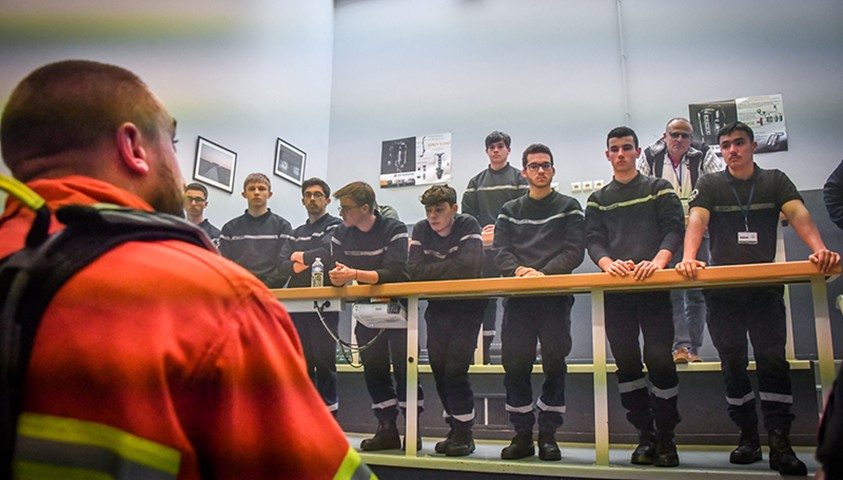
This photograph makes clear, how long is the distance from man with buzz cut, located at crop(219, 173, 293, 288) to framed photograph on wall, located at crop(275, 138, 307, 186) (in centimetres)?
195

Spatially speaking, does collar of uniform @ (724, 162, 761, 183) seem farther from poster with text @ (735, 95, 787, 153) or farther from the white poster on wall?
the white poster on wall

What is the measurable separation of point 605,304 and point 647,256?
0.97 feet

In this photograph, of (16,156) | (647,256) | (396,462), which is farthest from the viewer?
(647,256)

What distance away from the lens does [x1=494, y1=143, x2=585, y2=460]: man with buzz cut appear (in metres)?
2.80

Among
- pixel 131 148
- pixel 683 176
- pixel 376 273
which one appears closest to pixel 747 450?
pixel 376 273

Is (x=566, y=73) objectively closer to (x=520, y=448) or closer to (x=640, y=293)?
(x=640, y=293)

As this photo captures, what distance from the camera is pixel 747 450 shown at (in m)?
2.55

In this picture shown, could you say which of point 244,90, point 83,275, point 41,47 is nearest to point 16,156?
point 83,275

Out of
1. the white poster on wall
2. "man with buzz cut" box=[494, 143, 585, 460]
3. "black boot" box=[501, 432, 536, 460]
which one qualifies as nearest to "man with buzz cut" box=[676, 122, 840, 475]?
"man with buzz cut" box=[494, 143, 585, 460]

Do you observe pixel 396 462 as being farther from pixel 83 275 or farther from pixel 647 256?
pixel 83 275

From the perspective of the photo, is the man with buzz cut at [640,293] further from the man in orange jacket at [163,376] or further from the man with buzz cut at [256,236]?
the man in orange jacket at [163,376]

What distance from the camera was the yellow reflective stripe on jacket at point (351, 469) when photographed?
1.88ft

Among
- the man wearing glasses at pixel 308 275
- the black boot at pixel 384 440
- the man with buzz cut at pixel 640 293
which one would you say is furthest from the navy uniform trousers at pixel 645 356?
the man wearing glasses at pixel 308 275

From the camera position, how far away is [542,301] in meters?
2.93
